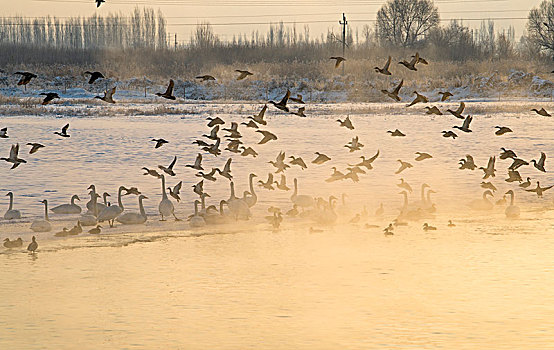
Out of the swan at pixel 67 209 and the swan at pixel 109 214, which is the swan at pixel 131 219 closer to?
the swan at pixel 109 214

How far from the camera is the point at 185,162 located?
64.1 ft

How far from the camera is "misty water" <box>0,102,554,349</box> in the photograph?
782 cm

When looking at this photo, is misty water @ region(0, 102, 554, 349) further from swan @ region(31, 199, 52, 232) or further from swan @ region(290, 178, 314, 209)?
swan @ region(290, 178, 314, 209)

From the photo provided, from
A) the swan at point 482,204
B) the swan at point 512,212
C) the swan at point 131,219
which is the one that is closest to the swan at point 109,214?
the swan at point 131,219

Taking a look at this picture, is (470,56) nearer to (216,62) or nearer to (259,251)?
(216,62)

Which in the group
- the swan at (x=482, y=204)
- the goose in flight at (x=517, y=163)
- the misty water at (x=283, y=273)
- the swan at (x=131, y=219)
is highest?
the goose in flight at (x=517, y=163)

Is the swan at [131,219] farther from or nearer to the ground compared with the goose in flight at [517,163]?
nearer to the ground

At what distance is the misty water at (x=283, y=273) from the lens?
7.82 meters

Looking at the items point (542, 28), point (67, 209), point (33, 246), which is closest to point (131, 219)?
point (67, 209)

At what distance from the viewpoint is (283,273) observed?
10023 millimetres

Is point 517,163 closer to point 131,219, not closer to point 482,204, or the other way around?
point 482,204

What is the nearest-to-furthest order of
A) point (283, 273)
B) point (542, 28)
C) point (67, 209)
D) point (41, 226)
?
point (283, 273) → point (41, 226) → point (67, 209) → point (542, 28)

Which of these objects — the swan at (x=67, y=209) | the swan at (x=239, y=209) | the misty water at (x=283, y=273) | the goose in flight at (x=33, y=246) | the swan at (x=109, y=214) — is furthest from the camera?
the swan at (x=67, y=209)

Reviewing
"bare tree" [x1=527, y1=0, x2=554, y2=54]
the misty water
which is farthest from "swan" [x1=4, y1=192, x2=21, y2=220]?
"bare tree" [x1=527, y1=0, x2=554, y2=54]
